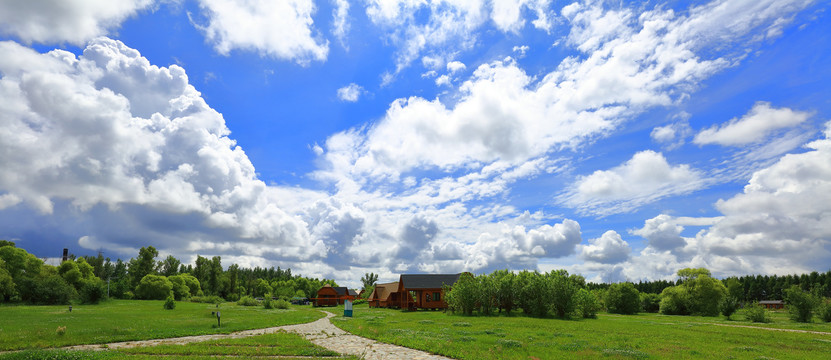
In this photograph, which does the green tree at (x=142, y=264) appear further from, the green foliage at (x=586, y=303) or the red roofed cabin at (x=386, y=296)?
the green foliage at (x=586, y=303)

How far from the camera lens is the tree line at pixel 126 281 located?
57656mm

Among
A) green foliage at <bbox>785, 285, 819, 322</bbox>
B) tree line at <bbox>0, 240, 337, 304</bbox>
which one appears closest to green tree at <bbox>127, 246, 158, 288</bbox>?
tree line at <bbox>0, 240, 337, 304</bbox>

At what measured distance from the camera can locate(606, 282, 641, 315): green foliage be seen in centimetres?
6231

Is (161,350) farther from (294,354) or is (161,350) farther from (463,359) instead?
(463,359)

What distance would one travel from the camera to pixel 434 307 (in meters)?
62.6

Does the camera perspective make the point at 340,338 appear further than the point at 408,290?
No

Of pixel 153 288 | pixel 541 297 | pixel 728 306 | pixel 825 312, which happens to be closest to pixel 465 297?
pixel 541 297

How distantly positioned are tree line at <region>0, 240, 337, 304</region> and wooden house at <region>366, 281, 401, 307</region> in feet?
106

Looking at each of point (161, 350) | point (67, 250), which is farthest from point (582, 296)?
point (67, 250)

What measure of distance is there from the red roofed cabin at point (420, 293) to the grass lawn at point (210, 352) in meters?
44.9

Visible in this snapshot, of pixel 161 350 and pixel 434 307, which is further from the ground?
pixel 161 350

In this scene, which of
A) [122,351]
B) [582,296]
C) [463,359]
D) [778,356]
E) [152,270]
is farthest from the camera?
[152,270]

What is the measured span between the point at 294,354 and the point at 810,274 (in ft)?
567

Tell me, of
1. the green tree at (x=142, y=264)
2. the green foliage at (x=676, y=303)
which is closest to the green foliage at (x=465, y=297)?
the green foliage at (x=676, y=303)
